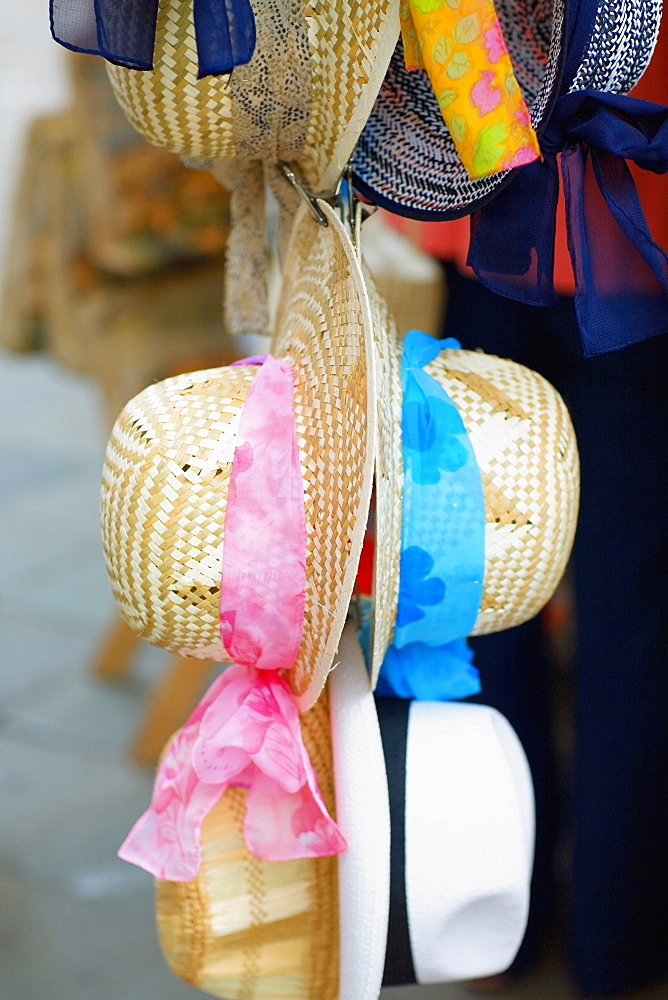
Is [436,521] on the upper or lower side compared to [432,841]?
upper

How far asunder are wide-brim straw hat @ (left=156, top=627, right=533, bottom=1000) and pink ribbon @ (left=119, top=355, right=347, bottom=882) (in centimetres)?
3

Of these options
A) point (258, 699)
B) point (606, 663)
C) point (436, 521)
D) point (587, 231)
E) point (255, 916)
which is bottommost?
point (606, 663)

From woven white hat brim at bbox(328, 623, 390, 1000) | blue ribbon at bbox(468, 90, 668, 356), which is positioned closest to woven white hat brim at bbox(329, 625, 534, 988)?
woven white hat brim at bbox(328, 623, 390, 1000)

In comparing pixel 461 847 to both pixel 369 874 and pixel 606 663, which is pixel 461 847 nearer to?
pixel 369 874

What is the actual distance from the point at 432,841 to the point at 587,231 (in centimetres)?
36

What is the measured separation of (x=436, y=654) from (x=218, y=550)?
0.18 metres

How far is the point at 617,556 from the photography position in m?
1.01

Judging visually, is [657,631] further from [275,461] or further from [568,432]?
Answer: [275,461]

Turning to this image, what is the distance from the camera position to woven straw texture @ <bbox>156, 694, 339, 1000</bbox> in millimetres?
604

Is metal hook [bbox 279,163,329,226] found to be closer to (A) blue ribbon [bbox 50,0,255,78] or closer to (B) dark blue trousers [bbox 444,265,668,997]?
(A) blue ribbon [bbox 50,0,255,78]

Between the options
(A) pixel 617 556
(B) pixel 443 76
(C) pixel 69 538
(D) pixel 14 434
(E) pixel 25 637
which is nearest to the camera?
(B) pixel 443 76

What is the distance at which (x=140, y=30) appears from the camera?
482 millimetres

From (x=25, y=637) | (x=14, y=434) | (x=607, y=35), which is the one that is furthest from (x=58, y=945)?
(x=14, y=434)

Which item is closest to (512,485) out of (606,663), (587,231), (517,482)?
(517,482)
